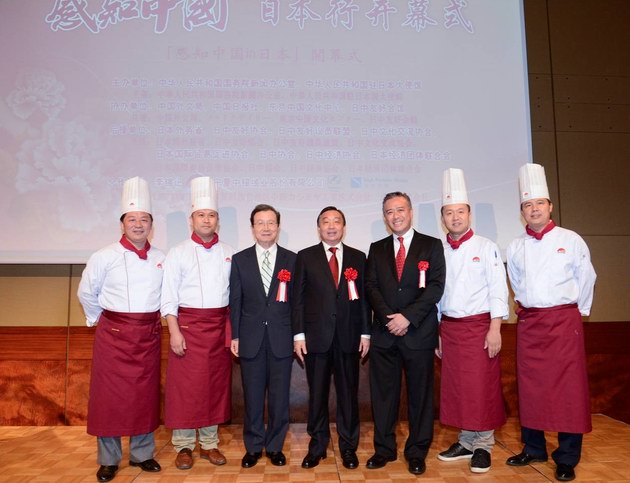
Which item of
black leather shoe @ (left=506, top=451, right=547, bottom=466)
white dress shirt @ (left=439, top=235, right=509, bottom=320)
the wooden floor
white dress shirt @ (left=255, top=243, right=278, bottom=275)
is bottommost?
the wooden floor

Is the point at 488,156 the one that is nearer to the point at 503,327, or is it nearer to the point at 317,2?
the point at 503,327

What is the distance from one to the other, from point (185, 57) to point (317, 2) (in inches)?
43.2

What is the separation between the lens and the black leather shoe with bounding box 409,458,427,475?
99.7 inches

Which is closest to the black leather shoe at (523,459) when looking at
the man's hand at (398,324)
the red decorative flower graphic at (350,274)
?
the man's hand at (398,324)

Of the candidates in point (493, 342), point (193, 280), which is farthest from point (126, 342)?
point (493, 342)

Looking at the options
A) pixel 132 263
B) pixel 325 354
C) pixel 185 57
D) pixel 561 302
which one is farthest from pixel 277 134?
pixel 561 302

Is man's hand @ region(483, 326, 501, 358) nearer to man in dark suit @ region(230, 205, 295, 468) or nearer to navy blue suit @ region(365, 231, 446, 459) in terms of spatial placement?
navy blue suit @ region(365, 231, 446, 459)

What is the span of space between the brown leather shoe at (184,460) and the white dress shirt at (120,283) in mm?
828

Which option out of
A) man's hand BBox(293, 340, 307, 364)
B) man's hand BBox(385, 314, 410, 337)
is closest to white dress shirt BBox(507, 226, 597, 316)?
man's hand BBox(385, 314, 410, 337)

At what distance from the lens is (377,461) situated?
103 inches

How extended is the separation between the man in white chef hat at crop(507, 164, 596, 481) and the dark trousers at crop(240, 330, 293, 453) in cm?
130

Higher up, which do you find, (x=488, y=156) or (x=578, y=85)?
(x=578, y=85)

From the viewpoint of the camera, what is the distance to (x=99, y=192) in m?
3.56

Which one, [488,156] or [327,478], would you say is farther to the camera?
[488,156]
